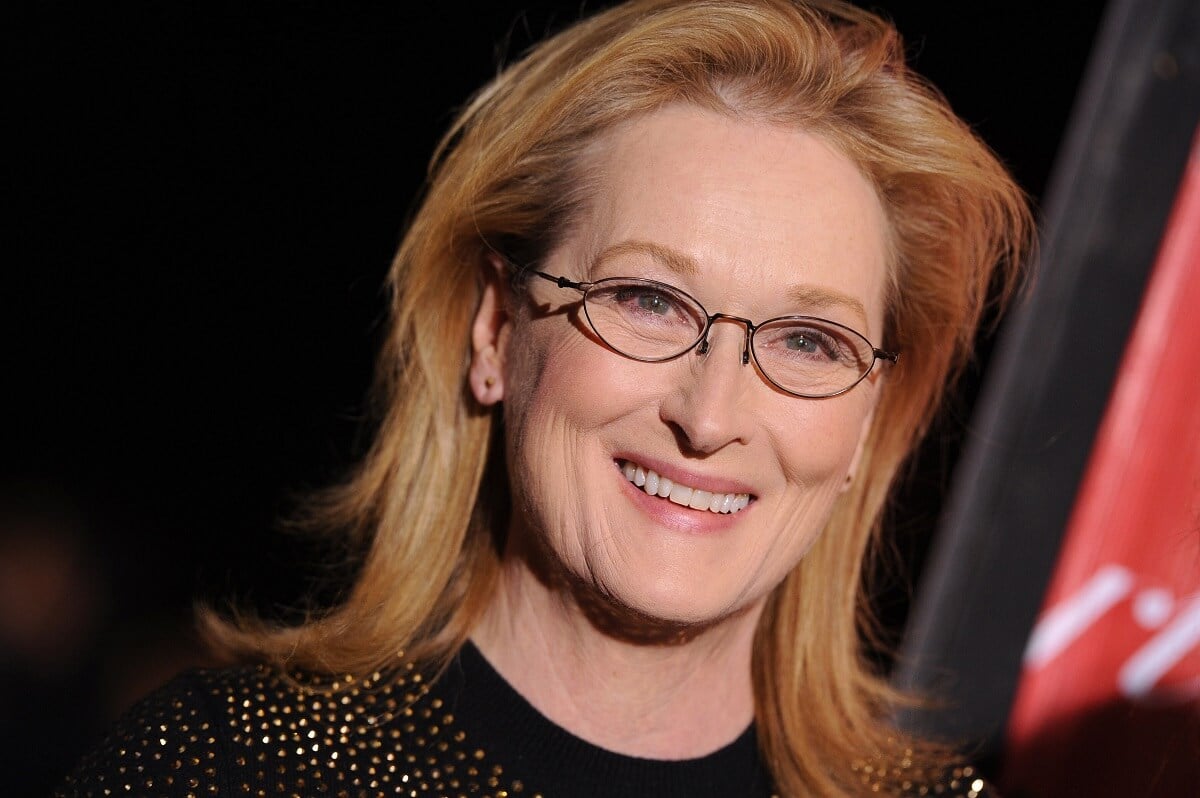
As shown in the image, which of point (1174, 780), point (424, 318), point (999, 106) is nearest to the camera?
point (1174, 780)

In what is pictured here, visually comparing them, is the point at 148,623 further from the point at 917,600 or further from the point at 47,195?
the point at 917,600

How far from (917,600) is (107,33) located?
216cm

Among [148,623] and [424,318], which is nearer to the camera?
[424,318]

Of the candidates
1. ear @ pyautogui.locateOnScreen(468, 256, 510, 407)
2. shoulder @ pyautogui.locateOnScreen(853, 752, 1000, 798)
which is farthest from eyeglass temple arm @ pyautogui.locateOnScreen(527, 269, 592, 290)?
shoulder @ pyautogui.locateOnScreen(853, 752, 1000, 798)

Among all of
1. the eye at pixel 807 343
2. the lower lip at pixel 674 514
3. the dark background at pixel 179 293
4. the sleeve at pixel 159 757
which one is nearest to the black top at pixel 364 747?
the sleeve at pixel 159 757

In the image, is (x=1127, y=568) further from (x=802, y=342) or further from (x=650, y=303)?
(x=650, y=303)

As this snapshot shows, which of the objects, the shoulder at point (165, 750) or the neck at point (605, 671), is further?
the neck at point (605, 671)

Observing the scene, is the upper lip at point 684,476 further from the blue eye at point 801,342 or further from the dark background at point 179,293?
the dark background at point 179,293

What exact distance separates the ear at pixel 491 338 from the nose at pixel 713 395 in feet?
1.06

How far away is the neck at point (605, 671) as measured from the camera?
6.05 ft

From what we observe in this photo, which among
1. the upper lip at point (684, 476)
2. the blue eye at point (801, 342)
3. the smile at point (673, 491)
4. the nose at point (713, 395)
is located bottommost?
the smile at point (673, 491)

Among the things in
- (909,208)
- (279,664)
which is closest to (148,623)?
(279,664)

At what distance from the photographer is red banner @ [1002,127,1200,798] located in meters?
2.21

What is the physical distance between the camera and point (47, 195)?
3213mm
